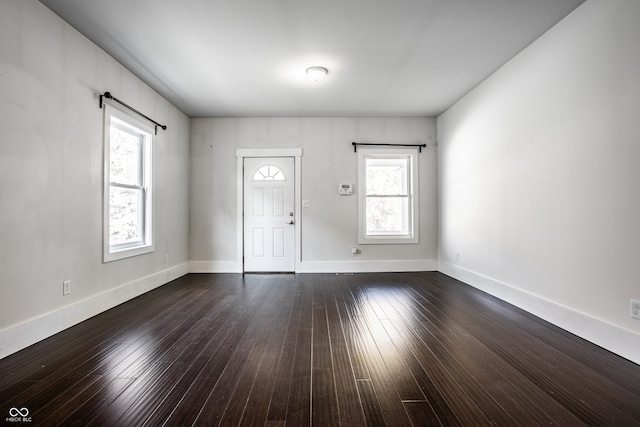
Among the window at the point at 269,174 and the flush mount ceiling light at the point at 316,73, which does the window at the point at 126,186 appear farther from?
the flush mount ceiling light at the point at 316,73

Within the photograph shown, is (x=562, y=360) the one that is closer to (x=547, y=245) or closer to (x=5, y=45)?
(x=547, y=245)

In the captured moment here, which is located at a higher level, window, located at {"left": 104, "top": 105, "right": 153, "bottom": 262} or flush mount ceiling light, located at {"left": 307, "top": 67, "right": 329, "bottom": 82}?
flush mount ceiling light, located at {"left": 307, "top": 67, "right": 329, "bottom": 82}

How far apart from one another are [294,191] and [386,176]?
1.67m

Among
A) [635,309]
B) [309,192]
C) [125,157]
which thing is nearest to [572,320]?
[635,309]

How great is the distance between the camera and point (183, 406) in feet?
5.03

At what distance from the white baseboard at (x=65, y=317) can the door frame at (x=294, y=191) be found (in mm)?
1511

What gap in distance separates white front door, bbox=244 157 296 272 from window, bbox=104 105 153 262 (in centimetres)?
158

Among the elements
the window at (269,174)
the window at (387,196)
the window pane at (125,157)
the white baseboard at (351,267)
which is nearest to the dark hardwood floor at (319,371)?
the window pane at (125,157)

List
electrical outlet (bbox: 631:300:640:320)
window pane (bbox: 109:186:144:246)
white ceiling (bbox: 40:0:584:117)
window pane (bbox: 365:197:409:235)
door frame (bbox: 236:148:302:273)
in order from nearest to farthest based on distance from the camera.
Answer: electrical outlet (bbox: 631:300:640:320)
white ceiling (bbox: 40:0:584:117)
window pane (bbox: 109:186:144:246)
door frame (bbox: 236:148:302:273)
window pane (bbox: 365:197:409:235)

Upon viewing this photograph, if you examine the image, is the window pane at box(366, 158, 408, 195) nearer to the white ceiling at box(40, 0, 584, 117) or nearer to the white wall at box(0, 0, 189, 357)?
the white ceiling at box(40, 0, 584, 117)

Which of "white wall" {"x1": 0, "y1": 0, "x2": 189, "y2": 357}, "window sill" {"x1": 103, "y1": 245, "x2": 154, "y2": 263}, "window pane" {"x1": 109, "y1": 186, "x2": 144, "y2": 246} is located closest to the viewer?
"white wall" {"x1": 0, "y1": 0, "x2": 189, "y2": 357}

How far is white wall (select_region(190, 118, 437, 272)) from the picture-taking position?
A: 5.19 meters

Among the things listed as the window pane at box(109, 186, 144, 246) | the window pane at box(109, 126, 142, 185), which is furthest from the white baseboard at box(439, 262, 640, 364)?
the window pane at box(109, 126, 142, 185)

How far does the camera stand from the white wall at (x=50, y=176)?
7.07ft
